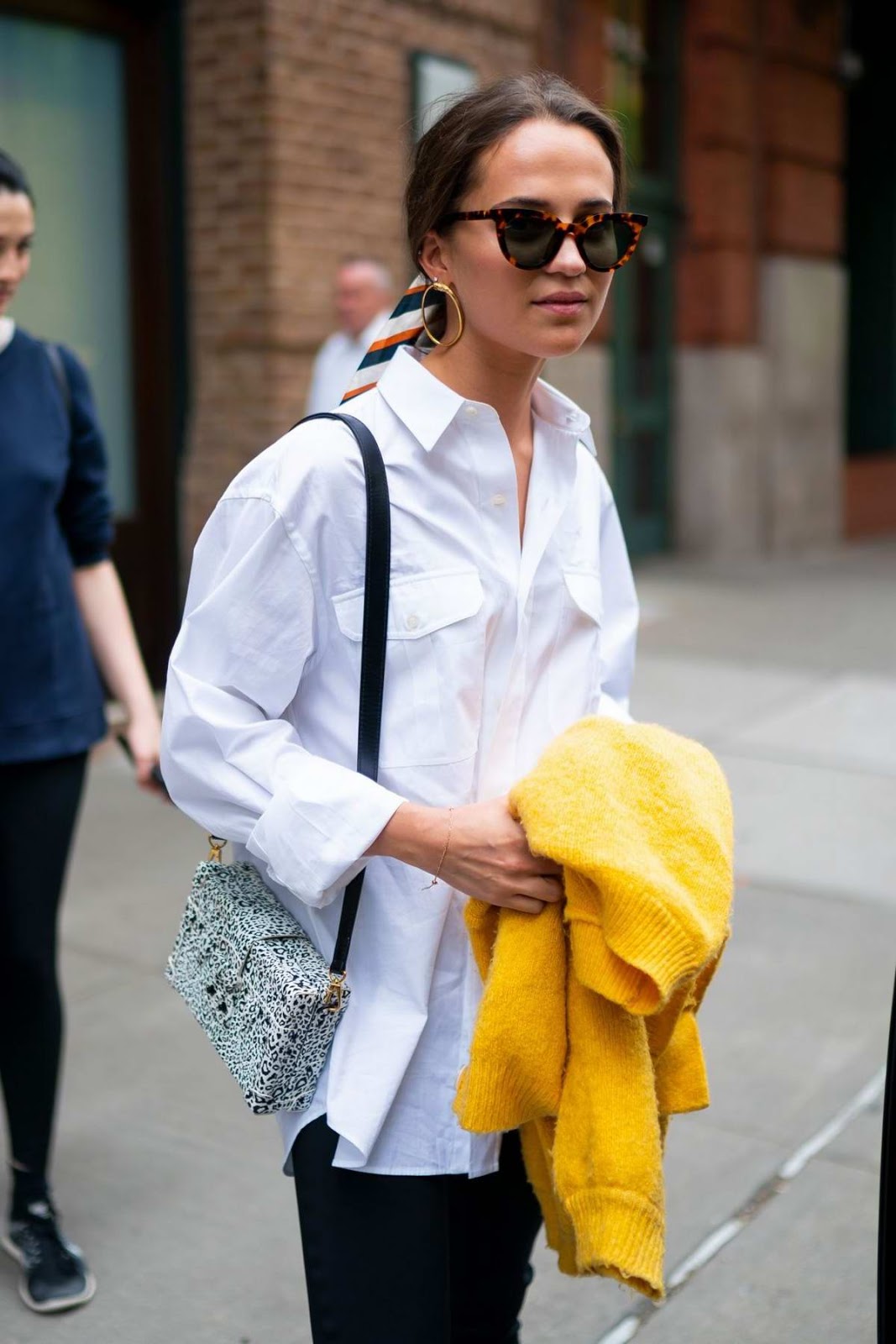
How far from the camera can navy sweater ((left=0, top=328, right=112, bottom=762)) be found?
2959mm

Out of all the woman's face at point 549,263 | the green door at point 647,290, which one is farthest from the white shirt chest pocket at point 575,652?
the green door at point 647,290

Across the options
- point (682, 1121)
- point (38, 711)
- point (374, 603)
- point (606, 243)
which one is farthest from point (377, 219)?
point (374, 603)

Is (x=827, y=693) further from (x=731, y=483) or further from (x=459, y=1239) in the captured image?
(x=459, y=1239)

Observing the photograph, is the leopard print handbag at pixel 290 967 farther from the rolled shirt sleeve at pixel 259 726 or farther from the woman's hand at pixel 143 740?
the woman's hand at pixel 143 740

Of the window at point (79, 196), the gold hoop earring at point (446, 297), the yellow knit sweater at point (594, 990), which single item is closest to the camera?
the yellow knit sweater at point (594, 990)

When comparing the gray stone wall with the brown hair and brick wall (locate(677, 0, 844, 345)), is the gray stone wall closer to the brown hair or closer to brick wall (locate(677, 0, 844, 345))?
brick wall (locate(677, 0, 844, 345))

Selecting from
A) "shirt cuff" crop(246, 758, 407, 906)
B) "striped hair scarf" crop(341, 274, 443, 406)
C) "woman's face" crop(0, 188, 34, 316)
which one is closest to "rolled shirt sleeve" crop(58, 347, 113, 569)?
Result: "woman's face" crop(0, 188, 34, 316)

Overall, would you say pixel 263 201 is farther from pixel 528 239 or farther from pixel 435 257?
pixel 528 239

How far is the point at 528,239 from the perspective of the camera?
1.81m

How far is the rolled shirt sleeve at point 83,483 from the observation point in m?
3.14

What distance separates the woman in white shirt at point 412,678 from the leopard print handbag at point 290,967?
0.02 meters

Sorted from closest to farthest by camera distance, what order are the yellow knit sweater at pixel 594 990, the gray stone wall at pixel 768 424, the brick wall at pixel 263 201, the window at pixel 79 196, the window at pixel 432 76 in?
the yellow knit sweater at pixel 594 990 → the window at pixel 79 196 → the brick wall at pixel 263 201 → the window at pixel 432 76 → the gray stone wall at pixel 768 424

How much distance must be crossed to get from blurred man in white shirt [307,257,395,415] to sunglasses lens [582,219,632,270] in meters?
5.83

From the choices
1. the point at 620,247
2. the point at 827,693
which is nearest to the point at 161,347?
the point at 827,693
